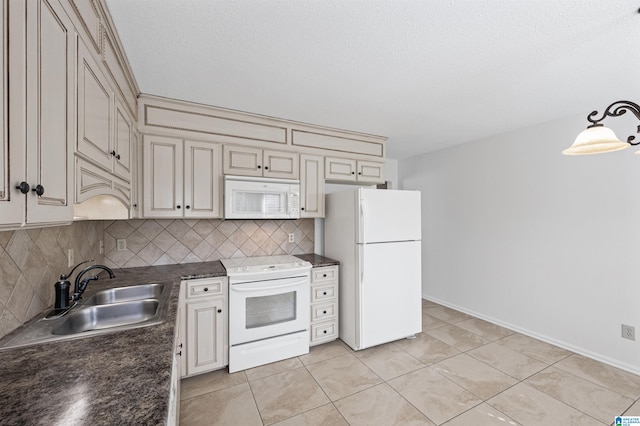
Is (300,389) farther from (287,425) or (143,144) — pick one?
(143,144)

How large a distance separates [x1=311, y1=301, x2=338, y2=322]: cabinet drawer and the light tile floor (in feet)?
1.06

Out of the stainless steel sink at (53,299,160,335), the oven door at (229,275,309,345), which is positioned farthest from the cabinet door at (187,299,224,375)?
the stainless steel sink at (53,299,160,335)

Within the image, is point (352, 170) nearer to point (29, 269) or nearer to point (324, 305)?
point (324, 305)

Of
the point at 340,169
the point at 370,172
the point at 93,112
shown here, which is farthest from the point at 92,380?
the point at 370,172

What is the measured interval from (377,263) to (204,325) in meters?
1.69

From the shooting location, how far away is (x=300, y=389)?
2.15 meters

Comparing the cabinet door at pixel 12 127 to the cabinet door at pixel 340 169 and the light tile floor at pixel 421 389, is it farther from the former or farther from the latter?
the cabinet door at pixel 340 169

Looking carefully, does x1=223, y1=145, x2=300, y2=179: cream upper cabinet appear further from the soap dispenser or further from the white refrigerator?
the soap dispenser

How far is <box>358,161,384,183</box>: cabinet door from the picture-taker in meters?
3.31

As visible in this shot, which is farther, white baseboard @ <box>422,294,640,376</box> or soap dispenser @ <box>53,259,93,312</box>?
white baseboard @ <box>422,294,640,376</box>

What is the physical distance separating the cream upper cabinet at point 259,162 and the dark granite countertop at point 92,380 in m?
1.69

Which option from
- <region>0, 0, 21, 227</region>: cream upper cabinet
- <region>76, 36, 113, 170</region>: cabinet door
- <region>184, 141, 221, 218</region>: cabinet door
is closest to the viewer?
<region>0, 0, 21, 227</region>: cream upper cabinet

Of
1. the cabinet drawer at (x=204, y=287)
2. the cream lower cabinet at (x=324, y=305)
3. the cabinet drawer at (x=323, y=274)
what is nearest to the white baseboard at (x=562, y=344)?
the cream lower cabinet at (x=324, y=305)

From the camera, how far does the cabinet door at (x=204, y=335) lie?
2.23 metres
